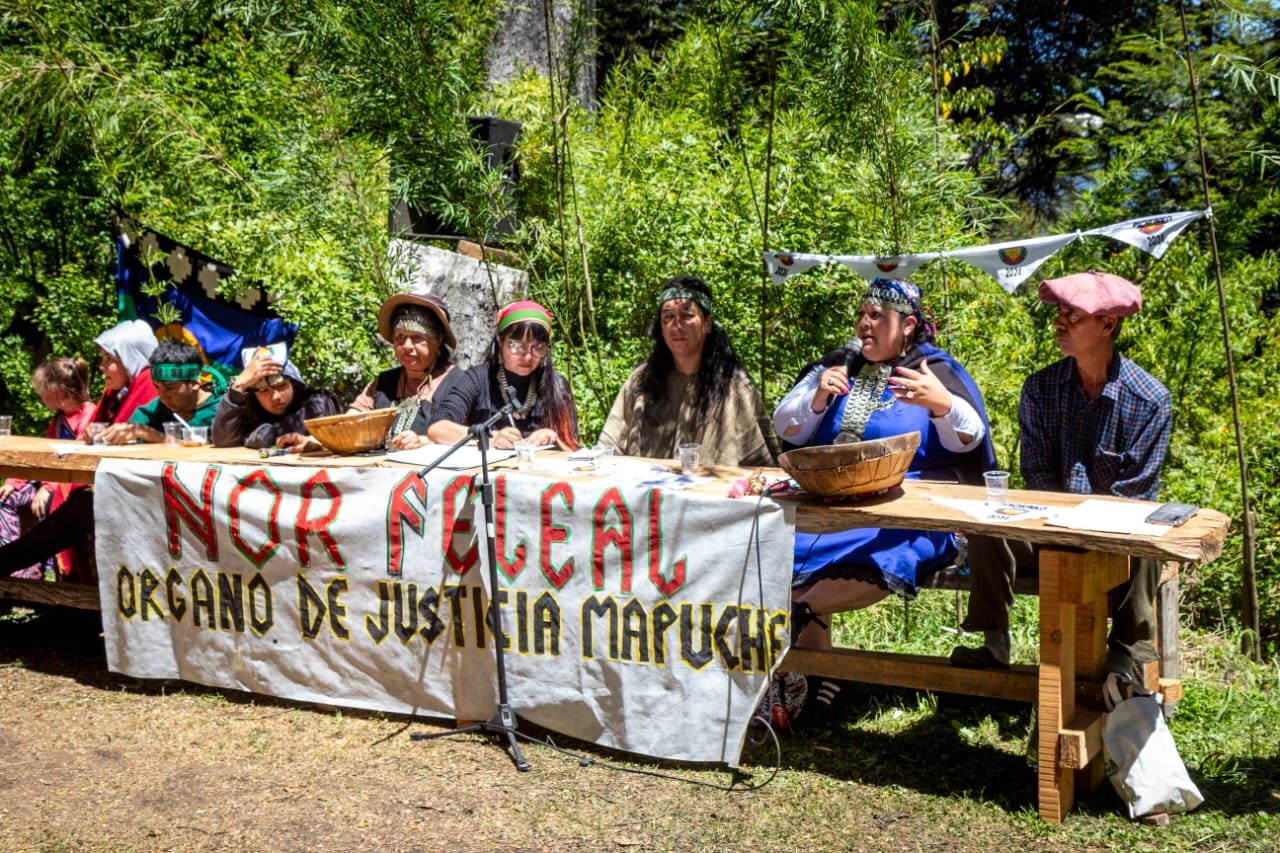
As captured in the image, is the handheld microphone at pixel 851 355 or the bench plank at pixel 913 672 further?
the handheld microphone at pixel 851 355

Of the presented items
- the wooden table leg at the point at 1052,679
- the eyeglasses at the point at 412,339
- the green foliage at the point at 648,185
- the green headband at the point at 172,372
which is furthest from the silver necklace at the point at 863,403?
the green headband at the point at 172,372

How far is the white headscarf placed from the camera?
5.95 metres

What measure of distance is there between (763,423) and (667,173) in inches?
94.7

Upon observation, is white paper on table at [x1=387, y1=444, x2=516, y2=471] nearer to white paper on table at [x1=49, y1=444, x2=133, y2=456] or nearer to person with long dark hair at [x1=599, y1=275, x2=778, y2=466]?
person with long dark hair at [x1=599, y1=275, x2=778, y2=466]

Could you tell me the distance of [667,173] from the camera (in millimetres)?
6664

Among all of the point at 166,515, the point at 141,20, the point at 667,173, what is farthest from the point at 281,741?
the point at 141,20

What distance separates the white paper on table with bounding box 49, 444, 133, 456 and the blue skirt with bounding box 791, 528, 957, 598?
290cm

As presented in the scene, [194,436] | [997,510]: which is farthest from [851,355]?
[194,436]

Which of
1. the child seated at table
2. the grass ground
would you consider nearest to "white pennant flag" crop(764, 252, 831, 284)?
the grass ground

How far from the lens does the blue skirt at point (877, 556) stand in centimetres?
393

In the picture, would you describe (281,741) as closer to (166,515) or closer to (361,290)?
(166,515)

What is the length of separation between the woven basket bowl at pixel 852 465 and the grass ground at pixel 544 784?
954 millimetres

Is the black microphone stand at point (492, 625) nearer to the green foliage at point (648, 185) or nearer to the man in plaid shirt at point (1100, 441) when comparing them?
the man in plaid shirt at point (1100, 441)

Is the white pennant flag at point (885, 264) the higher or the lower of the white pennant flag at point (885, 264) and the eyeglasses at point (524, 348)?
the higher
